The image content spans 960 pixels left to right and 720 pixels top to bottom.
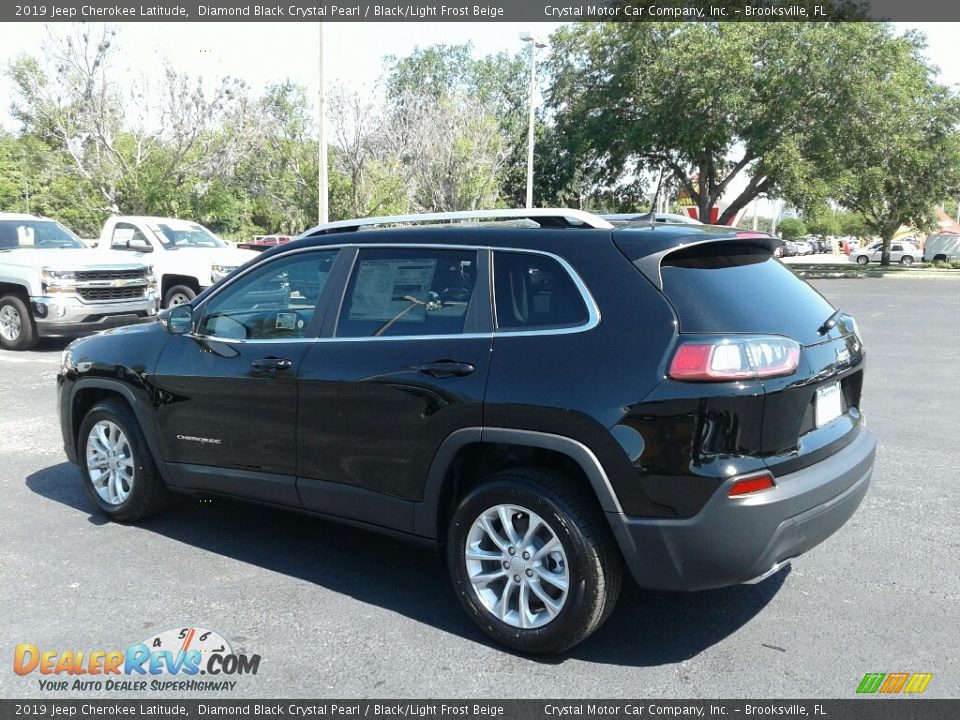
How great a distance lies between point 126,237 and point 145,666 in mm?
13313

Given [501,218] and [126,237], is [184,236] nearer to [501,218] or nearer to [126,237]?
[126,237]

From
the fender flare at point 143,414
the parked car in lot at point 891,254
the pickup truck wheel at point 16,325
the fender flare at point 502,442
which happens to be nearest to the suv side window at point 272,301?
the fender flare at point 143,414

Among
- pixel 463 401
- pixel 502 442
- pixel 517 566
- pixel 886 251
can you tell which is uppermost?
pixel 463 401

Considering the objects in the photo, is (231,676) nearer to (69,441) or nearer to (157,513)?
(157,513)

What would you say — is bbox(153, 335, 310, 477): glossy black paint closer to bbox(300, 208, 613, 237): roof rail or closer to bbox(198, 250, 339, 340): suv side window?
bbox(198, 250, 339, 340): suv side window

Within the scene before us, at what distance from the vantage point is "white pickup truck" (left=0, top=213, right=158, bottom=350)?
12070 mm

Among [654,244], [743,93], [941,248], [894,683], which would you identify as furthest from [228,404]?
[941,248]

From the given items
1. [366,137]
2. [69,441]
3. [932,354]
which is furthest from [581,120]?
[69,441]

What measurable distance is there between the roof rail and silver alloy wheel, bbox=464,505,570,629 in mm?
1271

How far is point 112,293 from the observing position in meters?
12.6

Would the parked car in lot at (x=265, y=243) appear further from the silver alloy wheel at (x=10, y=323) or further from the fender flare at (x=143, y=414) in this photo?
the fender flare at (x=143, y=414)

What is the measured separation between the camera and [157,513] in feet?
17.0

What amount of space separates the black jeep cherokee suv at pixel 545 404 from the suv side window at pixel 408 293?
1cm

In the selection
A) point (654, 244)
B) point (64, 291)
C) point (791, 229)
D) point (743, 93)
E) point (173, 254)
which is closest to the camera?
point (654, 244)
